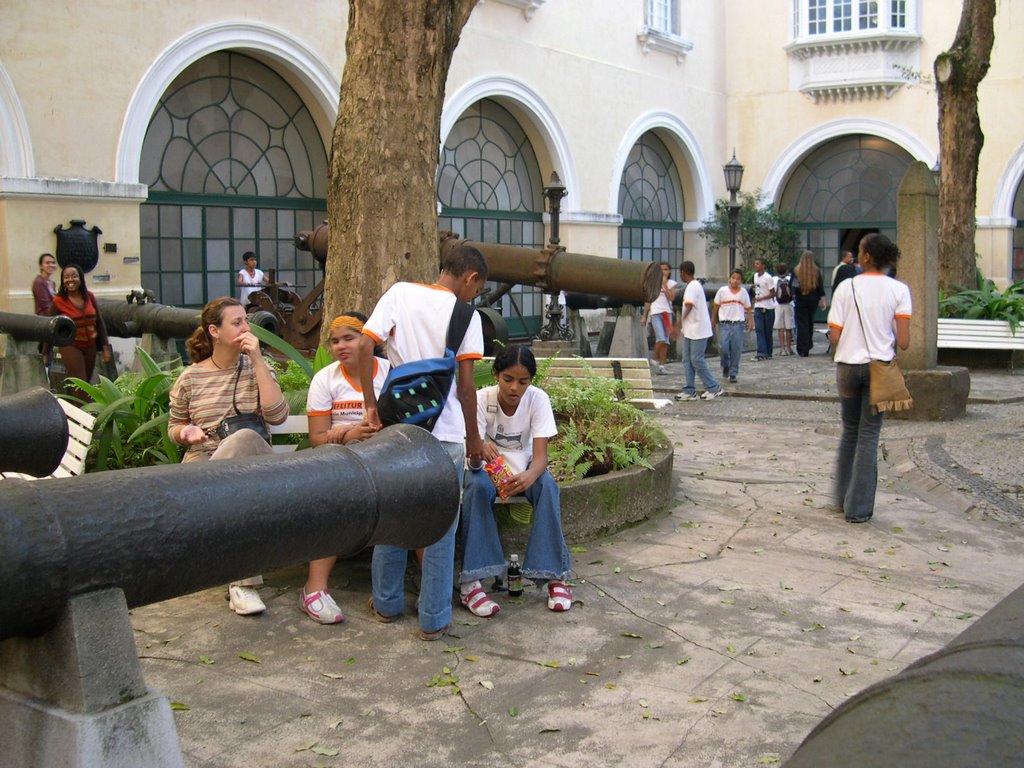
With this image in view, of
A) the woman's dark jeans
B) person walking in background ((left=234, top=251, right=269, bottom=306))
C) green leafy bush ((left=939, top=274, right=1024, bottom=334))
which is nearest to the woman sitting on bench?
person walking in background ((left=234, top=251, right=269, bottom=306))

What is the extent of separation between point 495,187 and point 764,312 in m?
5.88

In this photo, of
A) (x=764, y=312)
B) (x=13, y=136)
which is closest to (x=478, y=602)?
(x=13, y=136)

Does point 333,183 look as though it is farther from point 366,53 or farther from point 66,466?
point 66,466

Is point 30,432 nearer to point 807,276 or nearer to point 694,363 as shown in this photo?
point 694,363

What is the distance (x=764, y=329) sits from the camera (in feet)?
60.8

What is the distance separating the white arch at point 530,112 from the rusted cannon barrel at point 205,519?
17.2 m

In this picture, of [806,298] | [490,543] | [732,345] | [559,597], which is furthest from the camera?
[806,298]

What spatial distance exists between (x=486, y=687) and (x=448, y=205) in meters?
16.9

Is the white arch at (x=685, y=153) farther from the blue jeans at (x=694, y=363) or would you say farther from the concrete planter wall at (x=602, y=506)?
the concrete planter wall at (x=602, y=506)

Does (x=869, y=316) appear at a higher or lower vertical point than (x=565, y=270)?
lower

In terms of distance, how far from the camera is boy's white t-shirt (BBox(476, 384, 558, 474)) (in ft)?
17.8

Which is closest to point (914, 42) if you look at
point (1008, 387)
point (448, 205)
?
point (448, 205)

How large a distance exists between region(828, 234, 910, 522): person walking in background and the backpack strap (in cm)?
288

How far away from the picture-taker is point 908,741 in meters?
1.30
